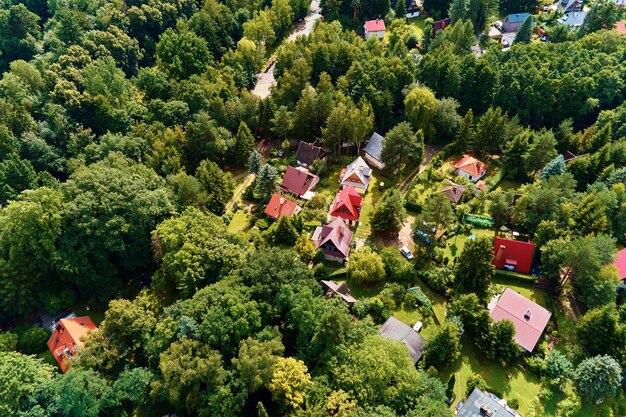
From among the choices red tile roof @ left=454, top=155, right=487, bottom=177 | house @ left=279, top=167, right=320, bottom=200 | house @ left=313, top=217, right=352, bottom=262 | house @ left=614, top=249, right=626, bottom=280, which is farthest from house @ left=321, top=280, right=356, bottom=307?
house @ left=614, top=249, right=626, bottom=280

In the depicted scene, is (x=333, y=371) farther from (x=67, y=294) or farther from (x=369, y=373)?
(x=67, y=294)

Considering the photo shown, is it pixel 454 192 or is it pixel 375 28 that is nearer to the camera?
pixel 454 192

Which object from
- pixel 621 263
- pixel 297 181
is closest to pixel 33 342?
pixel 297 181

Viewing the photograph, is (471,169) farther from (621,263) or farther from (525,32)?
(525,32)

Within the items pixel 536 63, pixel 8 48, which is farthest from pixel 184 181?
pixel 8 48

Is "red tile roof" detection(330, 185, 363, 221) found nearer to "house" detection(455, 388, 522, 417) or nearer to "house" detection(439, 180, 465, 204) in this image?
"house" detection(439, 180, 465, 204)

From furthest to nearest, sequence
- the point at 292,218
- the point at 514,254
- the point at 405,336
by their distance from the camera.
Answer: the point at 292,218
the point at 514,254
the point at 405,336

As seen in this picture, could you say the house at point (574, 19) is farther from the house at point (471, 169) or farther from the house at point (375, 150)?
the house at point (375, 150)
